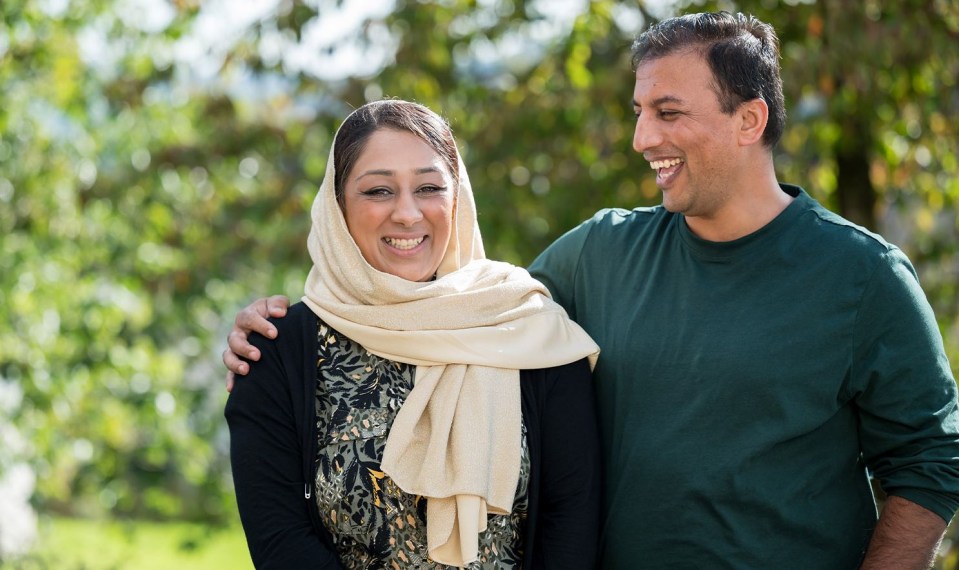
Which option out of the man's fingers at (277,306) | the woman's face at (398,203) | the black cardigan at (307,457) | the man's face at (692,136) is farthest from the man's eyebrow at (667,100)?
the man's fingers at (277,306)

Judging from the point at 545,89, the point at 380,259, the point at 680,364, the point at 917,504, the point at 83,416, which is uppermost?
the point at 545,89

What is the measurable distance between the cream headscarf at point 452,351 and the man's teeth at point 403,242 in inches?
3.2

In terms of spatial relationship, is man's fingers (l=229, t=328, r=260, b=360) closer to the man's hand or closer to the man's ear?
the man's hand

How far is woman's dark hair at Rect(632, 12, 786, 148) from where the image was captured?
9.50 ft

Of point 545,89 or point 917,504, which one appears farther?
point 545,89

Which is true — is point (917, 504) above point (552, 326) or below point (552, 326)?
below

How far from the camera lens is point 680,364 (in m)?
2.80

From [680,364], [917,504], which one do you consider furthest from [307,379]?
[917,504]

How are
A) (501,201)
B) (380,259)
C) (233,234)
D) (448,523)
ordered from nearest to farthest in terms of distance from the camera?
(448,523) → (380,259) → (501,201) → (233,234)

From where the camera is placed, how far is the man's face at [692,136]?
9.42ft

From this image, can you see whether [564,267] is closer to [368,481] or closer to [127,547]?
[368,481]

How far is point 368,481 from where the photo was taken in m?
2.62

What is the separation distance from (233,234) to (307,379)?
5106mm

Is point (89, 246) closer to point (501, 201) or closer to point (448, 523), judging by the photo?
point (501, 201)
